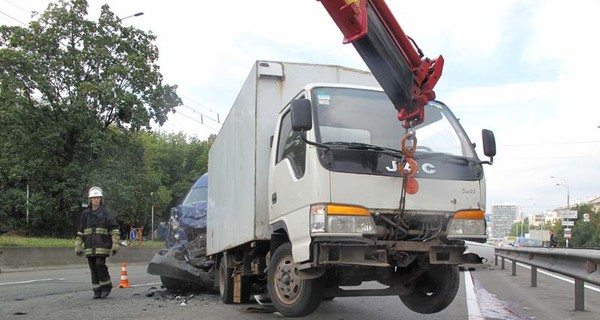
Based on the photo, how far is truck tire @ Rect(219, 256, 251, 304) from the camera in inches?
303

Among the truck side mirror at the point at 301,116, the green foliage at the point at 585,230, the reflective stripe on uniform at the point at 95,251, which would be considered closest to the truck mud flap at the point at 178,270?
the reflective stripe on uniform at the point at 95,251

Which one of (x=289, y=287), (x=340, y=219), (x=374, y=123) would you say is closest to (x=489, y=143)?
(x=374, y=123)

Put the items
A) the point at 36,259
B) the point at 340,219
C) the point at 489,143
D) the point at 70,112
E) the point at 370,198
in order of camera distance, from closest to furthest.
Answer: the point at 340,219
the point at 370,198
the point at 489,143
the point at 36,259
the point at 70,112

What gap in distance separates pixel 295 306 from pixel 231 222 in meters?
2.48

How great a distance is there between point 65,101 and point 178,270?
25665 mm

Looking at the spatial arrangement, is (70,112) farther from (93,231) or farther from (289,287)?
(289,287)

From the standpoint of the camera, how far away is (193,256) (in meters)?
10.2

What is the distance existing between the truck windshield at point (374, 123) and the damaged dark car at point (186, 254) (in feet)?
16.8

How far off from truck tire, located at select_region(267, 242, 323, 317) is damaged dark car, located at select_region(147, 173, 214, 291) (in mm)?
3969

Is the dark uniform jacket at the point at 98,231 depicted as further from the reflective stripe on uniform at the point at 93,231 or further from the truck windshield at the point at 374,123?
the truck windshield at the point at 374,123

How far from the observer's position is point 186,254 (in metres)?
10.1

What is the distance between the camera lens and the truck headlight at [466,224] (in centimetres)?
516

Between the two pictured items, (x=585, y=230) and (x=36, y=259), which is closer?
(x=36, y=259)

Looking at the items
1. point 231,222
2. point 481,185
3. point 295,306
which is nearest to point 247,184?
point 231,222
